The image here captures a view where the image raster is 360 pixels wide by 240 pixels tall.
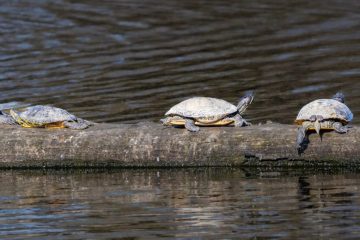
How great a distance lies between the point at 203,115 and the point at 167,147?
497mm

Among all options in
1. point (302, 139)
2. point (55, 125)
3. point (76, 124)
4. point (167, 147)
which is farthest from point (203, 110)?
point (55, 125)

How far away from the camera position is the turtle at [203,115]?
11891mm

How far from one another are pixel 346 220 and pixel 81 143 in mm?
4037

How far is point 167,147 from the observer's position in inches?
468

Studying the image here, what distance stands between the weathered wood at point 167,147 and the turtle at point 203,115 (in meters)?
0.09

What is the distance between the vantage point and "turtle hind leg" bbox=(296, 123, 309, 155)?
37.3 feet

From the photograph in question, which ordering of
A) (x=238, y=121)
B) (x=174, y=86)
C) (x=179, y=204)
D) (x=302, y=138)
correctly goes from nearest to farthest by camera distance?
(x=179, y=204) < (x=302, y=138) < (x=238, y=121) < (x=174, y=86)

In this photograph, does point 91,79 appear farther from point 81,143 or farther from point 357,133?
point 357,133

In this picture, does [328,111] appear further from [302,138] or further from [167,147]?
Answer: [167,147]

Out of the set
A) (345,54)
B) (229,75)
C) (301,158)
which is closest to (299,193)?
(301,158)

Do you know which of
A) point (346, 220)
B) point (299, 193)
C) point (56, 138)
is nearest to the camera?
point (346, 220)

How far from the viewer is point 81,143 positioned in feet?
39.8

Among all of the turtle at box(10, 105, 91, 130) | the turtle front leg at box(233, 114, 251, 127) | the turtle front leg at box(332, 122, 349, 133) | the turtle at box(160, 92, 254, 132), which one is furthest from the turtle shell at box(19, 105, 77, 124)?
the turtle front leg at box(332, 122, 349, 133)

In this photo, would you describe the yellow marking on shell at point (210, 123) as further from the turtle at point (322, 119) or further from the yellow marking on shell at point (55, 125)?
the yellow marking on shell at point (55, 125)
